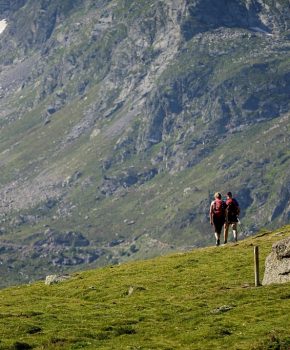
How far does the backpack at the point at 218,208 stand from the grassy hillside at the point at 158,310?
14.3 feet

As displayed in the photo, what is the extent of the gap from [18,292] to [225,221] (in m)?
19.7

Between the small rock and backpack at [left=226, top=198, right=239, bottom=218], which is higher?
the small rock

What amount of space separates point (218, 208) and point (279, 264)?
20.3 m

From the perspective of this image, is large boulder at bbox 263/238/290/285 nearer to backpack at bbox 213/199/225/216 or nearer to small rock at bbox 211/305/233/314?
small rock at bbox 211/305/233/314

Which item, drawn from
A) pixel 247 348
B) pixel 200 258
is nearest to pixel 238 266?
pixel 200 258

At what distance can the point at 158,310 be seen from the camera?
60.9 meters

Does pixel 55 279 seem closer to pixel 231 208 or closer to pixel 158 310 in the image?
pixel 231 208

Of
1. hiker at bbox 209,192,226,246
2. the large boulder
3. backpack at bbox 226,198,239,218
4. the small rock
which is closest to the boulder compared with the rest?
hiker at bbox 209,192,226,246

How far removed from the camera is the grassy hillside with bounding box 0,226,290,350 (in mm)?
52750

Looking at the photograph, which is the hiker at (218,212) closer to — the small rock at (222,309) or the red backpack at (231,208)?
the red backpack at (231,208)

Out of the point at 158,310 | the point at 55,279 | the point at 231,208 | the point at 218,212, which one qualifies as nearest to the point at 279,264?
the point at 158,310

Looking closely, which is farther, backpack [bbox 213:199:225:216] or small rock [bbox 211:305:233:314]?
backpack [bbox 213:199:225:216]

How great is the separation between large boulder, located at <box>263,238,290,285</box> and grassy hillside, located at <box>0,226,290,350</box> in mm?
1653

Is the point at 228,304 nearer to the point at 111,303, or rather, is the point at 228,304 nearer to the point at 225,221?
the point at 111,303
